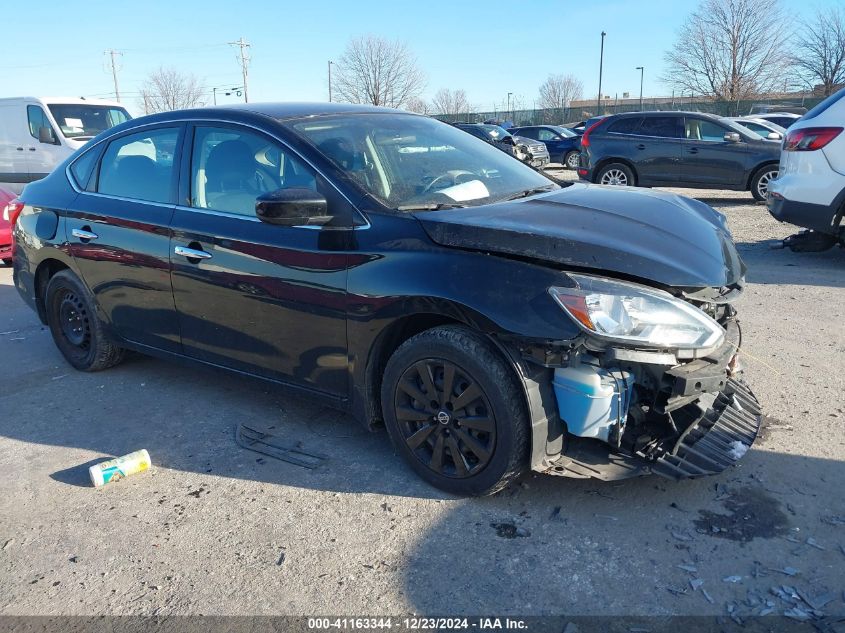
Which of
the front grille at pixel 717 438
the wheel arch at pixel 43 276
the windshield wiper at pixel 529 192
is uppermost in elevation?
the windshield wiper at pixel 529 192

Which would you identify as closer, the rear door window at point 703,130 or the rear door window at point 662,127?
the rear door window at point 703,130

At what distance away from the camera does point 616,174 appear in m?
13.5

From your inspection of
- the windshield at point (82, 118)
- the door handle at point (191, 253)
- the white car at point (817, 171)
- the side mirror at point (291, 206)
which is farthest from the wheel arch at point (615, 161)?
the side mirror at point (291, 206)

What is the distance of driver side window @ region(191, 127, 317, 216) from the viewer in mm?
3532

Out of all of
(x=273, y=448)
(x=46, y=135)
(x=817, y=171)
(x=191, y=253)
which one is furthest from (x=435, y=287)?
(x=46, y=135)

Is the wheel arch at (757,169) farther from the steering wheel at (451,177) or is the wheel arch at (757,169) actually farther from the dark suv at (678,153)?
the steering wheel at (451,177)

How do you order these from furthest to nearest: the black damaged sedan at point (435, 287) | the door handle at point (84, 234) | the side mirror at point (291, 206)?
the door handle at point (84, 234)
the side mirror at point (291, 206)
the black damaged sedan at point (435, 287)

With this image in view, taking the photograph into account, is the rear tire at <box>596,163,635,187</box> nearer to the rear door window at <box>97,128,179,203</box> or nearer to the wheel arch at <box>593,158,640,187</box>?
the wheel arch at <box>593,158,640,187</box>

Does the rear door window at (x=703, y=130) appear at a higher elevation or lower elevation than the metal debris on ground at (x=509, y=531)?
higher

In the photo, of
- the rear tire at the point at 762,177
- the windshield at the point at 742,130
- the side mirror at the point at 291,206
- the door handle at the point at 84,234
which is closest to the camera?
the side mirror at the point at 291,206

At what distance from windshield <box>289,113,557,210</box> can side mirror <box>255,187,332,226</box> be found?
243 mm

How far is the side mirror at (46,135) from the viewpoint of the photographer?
42.7 feet

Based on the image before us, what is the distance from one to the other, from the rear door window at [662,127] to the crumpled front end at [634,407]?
434 inches

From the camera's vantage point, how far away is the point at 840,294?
245 inches
